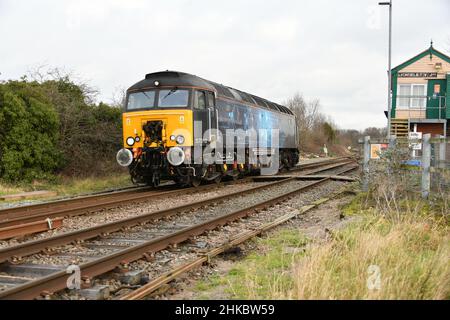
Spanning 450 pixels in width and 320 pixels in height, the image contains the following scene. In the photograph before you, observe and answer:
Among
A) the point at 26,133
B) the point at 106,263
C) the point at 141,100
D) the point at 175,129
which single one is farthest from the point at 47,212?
the point at 26,133

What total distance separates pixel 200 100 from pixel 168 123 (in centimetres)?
131

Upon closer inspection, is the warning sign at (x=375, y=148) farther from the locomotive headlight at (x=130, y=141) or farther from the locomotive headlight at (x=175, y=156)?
the locomotive headlight at (x=130, y=141)

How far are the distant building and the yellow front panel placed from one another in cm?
1559

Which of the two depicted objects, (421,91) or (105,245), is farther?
(421,91)

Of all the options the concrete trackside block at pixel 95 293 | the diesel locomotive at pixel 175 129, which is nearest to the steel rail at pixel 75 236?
the concrete trackside block at pixel 95 293

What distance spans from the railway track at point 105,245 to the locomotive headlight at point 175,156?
2492 mm

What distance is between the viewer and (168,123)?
13430mm

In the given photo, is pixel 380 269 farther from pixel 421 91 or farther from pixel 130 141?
pixel 421 91

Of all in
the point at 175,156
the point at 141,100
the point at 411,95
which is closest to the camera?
the point at 175,156

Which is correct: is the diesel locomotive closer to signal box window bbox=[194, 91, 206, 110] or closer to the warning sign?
signal box window bbox=[194, 91, 206, 110]

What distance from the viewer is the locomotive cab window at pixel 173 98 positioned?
532 inches

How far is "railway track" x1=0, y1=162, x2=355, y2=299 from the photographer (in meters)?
4.36

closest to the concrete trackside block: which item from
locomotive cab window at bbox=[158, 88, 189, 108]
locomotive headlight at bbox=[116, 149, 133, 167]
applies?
locomotive headlight at bbox=[116, 149, 133, 167]

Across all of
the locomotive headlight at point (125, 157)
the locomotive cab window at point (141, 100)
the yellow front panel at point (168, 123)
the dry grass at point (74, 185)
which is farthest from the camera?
the dry grass at point (74, 185)
